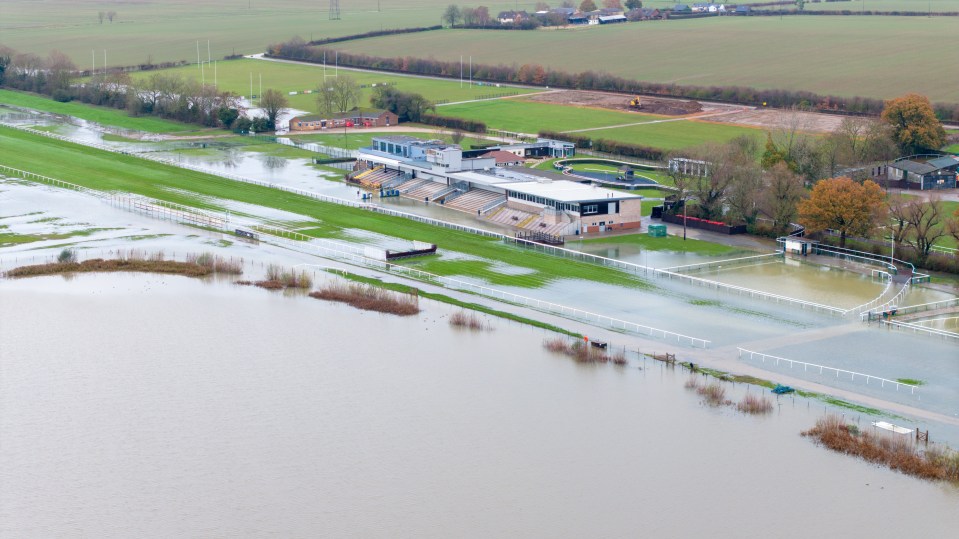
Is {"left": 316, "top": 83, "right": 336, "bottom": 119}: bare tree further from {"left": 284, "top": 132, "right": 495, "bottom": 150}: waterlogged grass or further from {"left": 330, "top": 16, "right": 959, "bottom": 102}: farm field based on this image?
{"left": 330, "top": 16, "right": 959, "bottom": 102}: farm field

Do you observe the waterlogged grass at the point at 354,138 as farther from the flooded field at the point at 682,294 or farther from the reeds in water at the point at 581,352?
the reeds in water at the point at 581,352

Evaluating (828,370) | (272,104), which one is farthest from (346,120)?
(828,370)

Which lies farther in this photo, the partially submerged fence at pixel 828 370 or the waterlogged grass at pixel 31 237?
the waterlogged grass at pixel 31 237

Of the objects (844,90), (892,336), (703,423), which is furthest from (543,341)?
(844,90)

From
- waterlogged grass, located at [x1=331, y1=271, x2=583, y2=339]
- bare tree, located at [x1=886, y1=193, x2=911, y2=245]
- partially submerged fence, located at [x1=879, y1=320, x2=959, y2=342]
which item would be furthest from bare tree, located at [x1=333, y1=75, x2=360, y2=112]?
partially submerged fence, located at [x1=879, y1=320, x2=959, y2=342]

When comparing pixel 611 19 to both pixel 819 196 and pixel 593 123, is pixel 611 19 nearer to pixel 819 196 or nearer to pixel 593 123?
pixel 593 123

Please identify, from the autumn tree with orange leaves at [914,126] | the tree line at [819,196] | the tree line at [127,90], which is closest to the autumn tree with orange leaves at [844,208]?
the tree line at [819,196]
